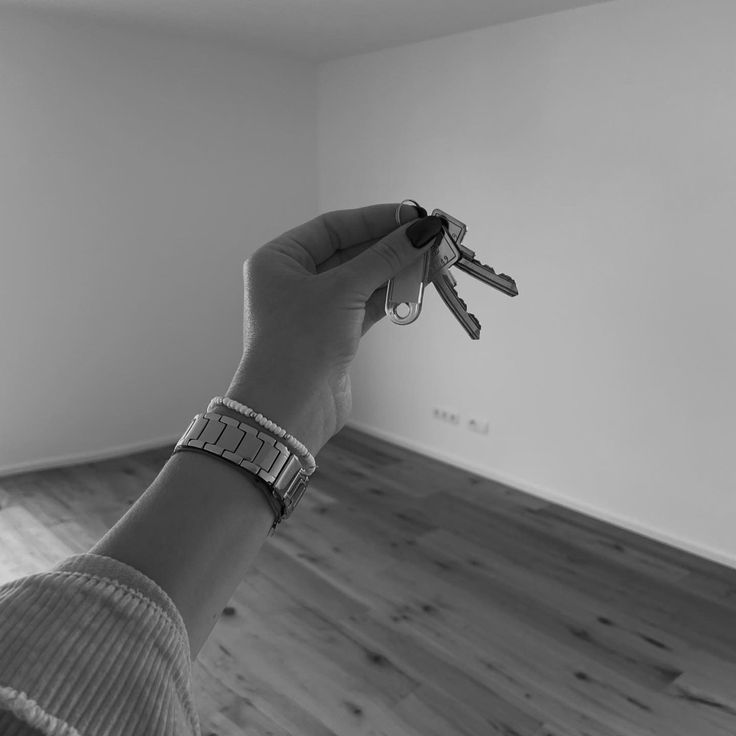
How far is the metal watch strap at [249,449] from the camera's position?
583mm

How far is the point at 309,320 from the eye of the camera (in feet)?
2.23

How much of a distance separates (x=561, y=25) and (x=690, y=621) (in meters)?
2.29

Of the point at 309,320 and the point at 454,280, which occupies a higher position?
the point at 309,320

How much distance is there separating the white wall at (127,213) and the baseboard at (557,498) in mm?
1074

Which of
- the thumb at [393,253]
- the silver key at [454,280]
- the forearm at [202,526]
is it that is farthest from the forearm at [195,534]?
the silver key at [454,280]

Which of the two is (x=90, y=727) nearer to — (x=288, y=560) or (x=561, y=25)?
(x=288, y=560)

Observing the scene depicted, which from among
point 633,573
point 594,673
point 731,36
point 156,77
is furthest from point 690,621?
point 156,77

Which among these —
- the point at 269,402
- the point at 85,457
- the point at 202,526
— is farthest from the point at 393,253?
the point at 85,457

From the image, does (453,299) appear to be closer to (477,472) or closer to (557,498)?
(557,498)

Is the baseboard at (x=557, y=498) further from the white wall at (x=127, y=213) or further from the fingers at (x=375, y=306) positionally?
the fingers at (x=375, y=306)

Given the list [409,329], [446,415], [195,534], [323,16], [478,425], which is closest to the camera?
[195,534]

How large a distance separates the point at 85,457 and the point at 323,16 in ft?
7.98

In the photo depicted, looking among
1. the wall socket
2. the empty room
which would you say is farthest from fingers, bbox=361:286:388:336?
the wall socket

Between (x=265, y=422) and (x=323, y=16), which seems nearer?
(x=265, y=422)
